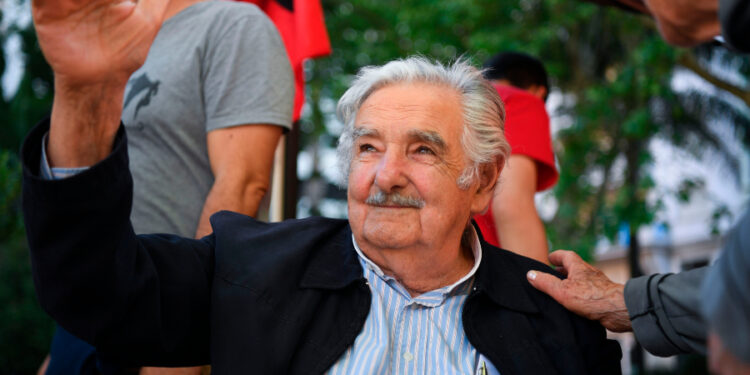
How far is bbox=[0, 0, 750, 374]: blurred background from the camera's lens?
375 inches

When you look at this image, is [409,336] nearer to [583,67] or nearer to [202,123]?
[202,123]

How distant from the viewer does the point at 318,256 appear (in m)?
2.40

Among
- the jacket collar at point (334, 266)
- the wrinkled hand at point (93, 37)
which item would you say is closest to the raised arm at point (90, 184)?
the wrinkled hand at point (93, 37)

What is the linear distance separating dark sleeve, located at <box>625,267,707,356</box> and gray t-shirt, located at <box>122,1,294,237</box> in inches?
52.2

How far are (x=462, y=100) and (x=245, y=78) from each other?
767 mm

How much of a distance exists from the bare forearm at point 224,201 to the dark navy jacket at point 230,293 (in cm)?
28

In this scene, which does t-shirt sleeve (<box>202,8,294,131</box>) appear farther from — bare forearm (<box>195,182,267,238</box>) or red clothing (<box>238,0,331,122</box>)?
red clothing (<box>238,0,331,122</box>)

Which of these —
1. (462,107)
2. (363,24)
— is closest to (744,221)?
(462,107)

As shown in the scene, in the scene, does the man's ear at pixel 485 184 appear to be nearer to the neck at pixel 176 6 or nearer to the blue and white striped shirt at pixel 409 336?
the blue and white striped shirt at pixel 409 336

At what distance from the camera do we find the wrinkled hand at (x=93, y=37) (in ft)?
4.92

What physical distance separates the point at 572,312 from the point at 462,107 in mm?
751

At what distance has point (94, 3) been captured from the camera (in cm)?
152

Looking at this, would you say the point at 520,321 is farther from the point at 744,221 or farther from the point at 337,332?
the point at 744,221

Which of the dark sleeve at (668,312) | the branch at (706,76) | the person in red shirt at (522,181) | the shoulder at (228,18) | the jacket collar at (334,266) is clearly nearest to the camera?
the dark sleeve at (668,312)
